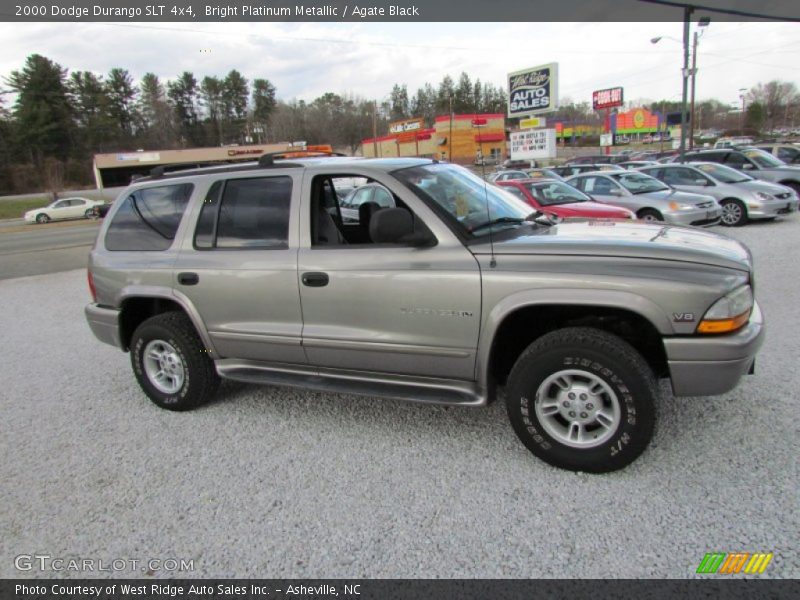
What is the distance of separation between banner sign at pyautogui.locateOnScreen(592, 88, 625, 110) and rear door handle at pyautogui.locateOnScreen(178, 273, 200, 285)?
252 feet

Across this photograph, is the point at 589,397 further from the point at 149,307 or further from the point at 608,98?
the point at 608,98

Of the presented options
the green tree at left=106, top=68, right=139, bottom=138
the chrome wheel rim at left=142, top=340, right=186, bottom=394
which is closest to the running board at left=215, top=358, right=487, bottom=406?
the chrome wheel rim at left=142, top=340, right=186, bottom=394

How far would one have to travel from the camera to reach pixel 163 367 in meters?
4.33

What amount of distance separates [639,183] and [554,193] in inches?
138

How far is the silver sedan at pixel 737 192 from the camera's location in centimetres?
1244

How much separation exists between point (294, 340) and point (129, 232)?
1.86 meters

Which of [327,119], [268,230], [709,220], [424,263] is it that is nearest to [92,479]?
[268,230]

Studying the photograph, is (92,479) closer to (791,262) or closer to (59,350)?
(59,350)

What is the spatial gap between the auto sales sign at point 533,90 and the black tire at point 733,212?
16.9 meters

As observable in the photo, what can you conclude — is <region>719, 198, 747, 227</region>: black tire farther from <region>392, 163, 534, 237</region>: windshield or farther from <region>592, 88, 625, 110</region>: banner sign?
<region>592, 88, 625, 110</region>: banner sign

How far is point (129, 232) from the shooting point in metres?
4.39

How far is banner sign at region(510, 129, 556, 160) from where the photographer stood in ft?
91.7

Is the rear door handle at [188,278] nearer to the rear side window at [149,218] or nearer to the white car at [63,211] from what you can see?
the rear side window at [149,218]

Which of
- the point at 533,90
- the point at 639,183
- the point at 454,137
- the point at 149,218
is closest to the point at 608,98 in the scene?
the point at 454,137
